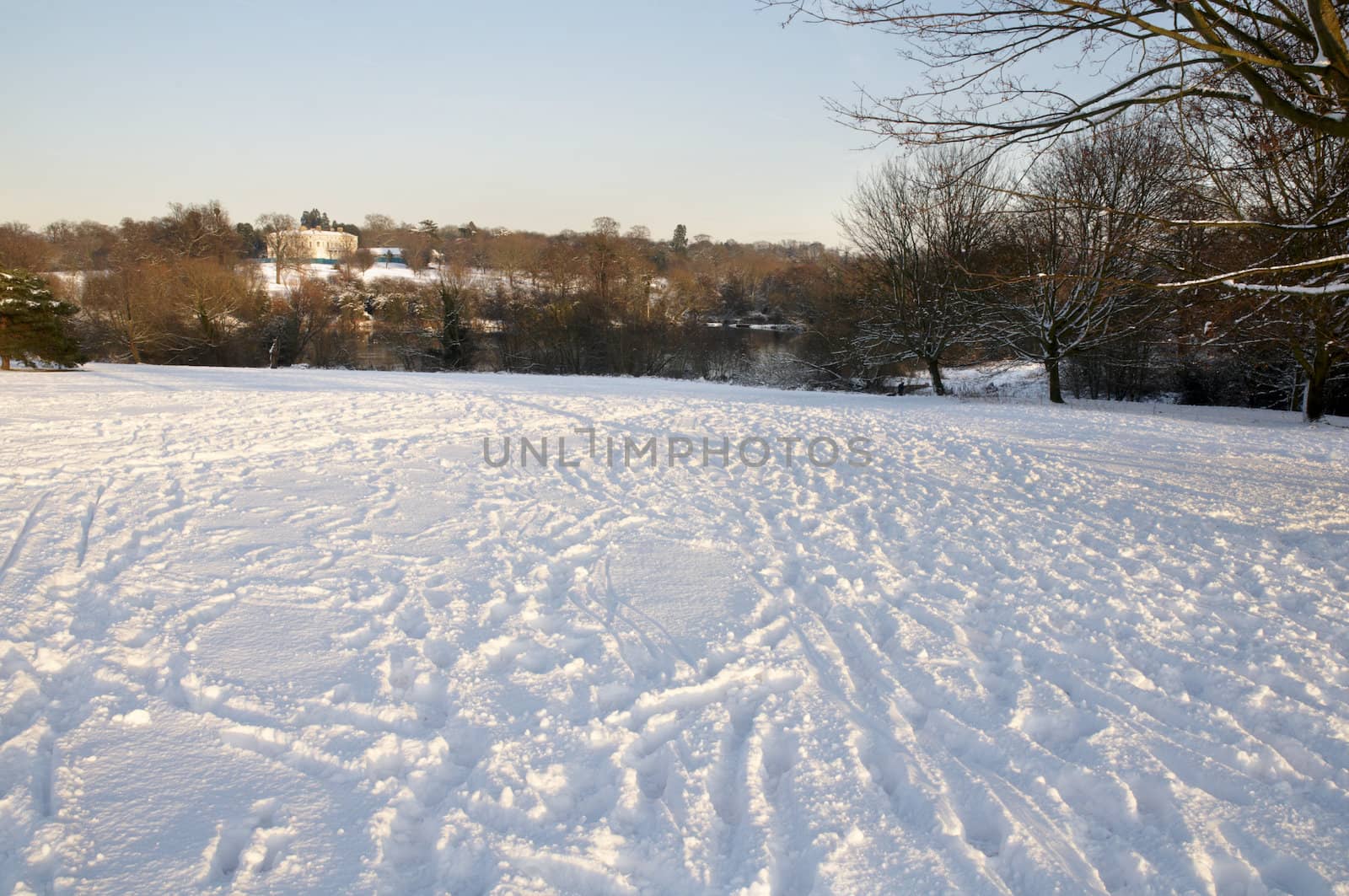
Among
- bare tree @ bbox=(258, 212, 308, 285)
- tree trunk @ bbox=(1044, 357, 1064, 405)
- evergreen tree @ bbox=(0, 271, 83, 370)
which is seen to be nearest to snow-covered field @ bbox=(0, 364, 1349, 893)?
tree trunk @ bbox=(1044, 357, 1064, 405)

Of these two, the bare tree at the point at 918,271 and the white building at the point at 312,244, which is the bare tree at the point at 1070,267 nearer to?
the bare tree at the point at 918,271

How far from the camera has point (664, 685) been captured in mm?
2996

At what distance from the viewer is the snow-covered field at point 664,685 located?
2.08 meters

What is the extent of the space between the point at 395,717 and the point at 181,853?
792mm

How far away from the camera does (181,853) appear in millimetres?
2014

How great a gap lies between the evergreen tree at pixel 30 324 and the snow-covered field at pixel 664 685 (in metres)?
13.8

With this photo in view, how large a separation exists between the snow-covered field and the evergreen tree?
13832 mm

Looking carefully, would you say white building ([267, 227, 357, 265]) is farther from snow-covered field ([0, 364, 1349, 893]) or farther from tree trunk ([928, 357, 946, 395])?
snow-covered field ([0, 364, 1349, 893])

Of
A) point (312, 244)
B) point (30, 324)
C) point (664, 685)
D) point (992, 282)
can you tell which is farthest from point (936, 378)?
point (312, 244)

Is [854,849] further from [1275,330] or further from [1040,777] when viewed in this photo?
[1275,330]

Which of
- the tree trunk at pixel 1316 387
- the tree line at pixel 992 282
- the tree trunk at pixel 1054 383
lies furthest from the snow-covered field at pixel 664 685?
the tree trunk at pixel 1054 383

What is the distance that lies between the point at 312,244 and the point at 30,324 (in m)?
74.8

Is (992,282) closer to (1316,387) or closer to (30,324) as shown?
(1316,387)

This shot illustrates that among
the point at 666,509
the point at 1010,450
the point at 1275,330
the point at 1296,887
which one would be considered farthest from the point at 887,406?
the point at 1296,887
